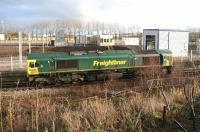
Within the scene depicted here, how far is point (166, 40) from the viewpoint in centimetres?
5438

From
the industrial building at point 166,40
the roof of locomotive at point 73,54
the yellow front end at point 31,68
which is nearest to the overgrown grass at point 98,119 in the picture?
Answer: the yellow front end at point 31,68

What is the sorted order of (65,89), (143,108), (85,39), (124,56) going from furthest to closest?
(85,39) < (124,56) < (65,89) < (143,108)

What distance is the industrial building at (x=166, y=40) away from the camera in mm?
53562

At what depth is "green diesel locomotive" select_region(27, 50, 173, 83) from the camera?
26.6 meters

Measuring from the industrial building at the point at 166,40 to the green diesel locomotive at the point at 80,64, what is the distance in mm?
20781

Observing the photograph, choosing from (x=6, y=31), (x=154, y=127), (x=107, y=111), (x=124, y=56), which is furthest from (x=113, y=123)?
(x=6, y=31)

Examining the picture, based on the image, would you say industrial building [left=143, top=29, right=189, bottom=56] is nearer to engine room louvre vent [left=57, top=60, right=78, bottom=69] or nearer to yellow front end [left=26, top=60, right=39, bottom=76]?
engine room louvre vent [left=57, top=60, right=78, bottom=69]

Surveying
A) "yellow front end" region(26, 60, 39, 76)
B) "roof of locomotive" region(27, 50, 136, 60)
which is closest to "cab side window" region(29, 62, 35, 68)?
"yellow front end" region(26, 60, 39, 76)

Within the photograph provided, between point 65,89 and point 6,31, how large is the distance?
114905mm

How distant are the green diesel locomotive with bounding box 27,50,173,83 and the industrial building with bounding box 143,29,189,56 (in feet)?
68.2

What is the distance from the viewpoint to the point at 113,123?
37.5ft

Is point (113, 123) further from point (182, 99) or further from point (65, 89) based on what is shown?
point (65, 89)

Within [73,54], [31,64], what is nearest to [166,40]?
[73,54]

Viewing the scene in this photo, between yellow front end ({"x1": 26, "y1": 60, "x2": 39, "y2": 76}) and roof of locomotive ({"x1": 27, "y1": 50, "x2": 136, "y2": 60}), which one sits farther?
roof of locomotive ({"x1": 27, "y1": 50, "x2": 136, "y2": 60})
